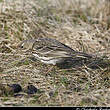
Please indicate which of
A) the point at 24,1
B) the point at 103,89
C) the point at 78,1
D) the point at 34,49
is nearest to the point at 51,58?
the point at 34,49

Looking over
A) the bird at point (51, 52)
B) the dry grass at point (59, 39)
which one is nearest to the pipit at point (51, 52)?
the bird at point (51, 52)

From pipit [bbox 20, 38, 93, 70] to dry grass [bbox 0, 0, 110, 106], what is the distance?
175mm

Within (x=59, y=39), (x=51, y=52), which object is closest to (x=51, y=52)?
(x=51, y=52)

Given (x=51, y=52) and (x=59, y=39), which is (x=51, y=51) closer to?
(x=51, y=52)

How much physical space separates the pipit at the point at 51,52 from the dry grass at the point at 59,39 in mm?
175

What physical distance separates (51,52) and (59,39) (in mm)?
1676

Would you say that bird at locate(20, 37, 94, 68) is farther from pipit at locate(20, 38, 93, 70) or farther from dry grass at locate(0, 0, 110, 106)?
dry grass at locate(0, 0, 110, 106)

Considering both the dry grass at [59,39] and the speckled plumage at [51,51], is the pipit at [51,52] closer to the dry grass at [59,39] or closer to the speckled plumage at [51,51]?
the speckled plumage at [51,51]

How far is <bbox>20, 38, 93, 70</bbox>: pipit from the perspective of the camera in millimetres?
5608

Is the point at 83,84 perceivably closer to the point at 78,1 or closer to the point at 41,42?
the point at 41,42

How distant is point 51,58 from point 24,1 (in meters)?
2.75

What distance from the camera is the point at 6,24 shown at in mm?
7500

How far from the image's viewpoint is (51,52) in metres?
5.84

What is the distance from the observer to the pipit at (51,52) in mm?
5608
